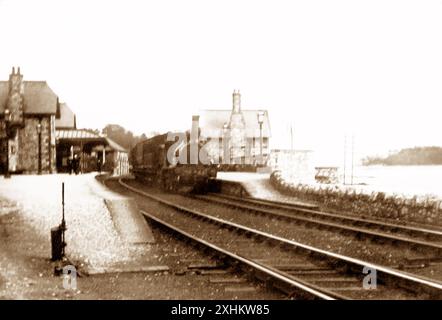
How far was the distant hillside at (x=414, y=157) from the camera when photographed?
62.5 ft

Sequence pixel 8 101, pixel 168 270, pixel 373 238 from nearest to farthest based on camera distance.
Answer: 1. pixel 168 270
2. pixel 373 238
3. pixel 8 101

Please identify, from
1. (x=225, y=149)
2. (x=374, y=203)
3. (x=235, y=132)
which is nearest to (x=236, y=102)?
(x=235, y=132)

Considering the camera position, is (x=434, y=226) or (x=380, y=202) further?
(x=380, y=202)

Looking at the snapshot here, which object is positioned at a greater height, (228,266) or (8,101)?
(8,101)

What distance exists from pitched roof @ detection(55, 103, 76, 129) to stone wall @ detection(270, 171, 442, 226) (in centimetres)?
2527

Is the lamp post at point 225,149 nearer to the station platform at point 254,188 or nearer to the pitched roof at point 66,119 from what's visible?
the station platform at point 254,188

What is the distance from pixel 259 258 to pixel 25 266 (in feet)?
11.1

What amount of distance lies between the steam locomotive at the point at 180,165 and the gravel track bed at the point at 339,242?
30.3 ft

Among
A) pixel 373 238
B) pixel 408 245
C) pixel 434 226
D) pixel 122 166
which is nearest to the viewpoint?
pixel 408 245

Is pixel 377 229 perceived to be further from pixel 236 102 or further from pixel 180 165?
pixel 236 102

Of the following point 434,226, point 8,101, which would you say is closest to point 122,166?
point 8,101

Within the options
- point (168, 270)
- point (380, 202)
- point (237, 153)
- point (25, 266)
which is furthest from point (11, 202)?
point (237, 153)

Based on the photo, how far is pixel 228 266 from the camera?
7.54 metres
